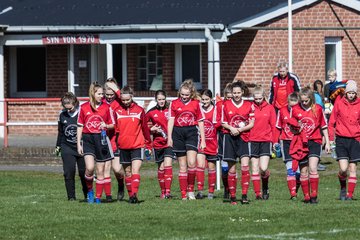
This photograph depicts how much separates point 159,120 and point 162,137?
270 mm

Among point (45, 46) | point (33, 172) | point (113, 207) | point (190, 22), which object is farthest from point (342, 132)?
point (45, 46)

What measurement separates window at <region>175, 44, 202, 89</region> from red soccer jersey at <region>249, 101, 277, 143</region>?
14.4 metres

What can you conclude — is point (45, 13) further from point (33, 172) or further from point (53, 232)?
point (53, 232)

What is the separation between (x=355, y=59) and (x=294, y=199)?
15.1 metres

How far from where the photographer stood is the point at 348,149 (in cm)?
1844

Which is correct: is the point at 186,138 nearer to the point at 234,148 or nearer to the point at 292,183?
the point at 234,148

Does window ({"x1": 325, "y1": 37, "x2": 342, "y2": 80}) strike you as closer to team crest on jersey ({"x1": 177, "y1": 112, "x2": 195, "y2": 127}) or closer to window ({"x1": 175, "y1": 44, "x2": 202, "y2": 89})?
window ({"x1": 175, "y1": 44, "x2": 202, "y2": 89})

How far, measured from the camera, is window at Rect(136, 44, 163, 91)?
111 ft

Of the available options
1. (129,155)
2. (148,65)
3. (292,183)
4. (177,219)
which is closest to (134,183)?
(129,155)

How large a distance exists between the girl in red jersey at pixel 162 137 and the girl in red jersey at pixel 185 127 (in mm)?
439

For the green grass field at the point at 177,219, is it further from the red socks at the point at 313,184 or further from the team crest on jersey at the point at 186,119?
the team crest on jersey at the point at 186,119

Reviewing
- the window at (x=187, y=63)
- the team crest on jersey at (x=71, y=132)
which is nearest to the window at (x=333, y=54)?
the window at (x=187, y=63)

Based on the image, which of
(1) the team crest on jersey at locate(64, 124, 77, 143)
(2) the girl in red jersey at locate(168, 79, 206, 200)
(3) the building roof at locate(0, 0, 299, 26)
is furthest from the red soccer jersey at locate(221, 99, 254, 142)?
(3) the building roof at locate(0, 0, 299, 26)

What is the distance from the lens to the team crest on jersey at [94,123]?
707 inches
